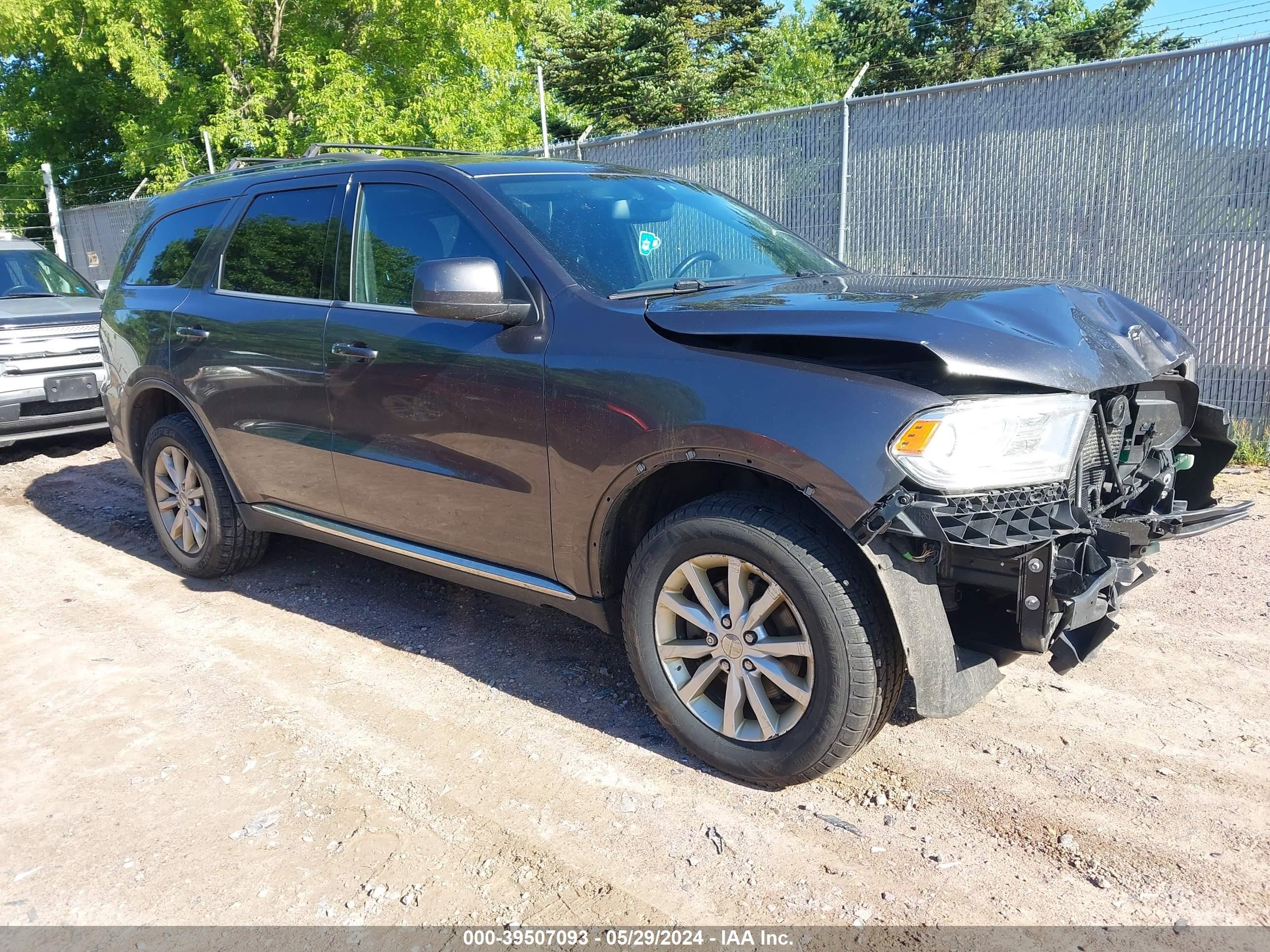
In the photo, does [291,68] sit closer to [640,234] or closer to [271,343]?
[271,343]

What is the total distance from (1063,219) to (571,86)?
2065cm

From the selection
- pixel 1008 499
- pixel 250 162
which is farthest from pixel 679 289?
pixel 250 162

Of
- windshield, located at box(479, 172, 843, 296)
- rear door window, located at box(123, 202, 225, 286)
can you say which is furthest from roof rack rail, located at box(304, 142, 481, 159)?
windshield, located at box(479, 172, 843, 296)

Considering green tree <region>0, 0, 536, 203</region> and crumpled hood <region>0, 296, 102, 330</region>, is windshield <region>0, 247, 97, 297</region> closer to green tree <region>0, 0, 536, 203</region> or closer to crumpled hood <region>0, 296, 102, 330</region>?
crumpled hood <region>0, 296, 102, 330</region>

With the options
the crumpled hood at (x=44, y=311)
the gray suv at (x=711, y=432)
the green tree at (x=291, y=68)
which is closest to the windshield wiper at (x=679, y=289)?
the gray suv at (x=711, y=432)

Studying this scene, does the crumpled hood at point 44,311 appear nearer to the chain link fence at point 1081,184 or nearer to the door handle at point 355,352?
the door handle at point 355,352

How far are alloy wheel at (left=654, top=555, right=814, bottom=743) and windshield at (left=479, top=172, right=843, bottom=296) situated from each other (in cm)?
104

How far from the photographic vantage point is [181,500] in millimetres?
5012

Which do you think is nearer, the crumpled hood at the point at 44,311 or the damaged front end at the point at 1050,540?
the damaged front end at the point at 1050,540

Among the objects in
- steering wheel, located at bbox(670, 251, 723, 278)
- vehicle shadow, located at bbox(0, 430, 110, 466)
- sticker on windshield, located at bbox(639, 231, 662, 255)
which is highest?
sticker on windshield, located at bbox(639, 231, 662, 255)

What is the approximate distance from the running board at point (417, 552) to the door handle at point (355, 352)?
75 centimetres

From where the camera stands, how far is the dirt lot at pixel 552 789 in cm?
249

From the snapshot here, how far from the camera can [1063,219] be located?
733 cm

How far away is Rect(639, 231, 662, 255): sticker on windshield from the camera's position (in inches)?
140
